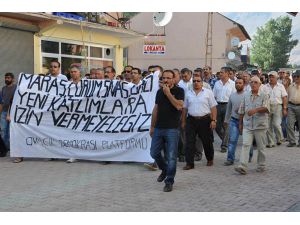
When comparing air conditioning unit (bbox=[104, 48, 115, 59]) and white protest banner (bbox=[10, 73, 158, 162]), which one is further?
air conditioning unit (bbox=[104, 48, 115, 59])

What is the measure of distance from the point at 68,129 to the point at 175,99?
125 inches

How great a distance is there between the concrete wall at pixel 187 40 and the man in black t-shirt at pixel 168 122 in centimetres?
2904

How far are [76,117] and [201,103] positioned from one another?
8.33 feet

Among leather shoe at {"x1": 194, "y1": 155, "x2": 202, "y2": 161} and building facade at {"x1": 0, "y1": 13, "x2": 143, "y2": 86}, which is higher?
building facade at {"x1": 0, "y1": 13, "x2": 143, "y2": 86}

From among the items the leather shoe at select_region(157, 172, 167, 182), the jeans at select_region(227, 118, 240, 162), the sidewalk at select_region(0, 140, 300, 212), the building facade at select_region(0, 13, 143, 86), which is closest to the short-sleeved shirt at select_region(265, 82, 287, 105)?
the sidewalk at select_region(0, 140, 300, 212)

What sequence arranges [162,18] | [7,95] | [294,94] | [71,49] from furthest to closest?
[162,18]
[71,49]
[294,94]
[7,95]

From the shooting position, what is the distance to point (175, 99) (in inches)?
Result: 257

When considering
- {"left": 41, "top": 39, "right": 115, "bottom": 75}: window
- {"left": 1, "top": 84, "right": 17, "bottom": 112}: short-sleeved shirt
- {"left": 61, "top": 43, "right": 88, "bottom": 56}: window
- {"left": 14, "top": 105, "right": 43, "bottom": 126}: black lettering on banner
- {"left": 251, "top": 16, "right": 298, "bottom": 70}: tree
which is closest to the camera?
{"left": 14, "top": 105, "right": 43, "bottom": 126}: black lettering on banner

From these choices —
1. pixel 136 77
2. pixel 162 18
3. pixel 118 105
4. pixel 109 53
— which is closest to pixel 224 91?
pixel 136 77

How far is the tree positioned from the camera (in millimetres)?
78438

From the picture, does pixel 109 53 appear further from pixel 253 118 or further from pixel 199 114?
pixel 253 118

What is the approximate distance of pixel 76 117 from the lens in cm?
895

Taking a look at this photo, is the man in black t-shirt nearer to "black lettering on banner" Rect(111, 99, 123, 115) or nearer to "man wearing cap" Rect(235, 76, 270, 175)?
"man wearing cap" Rect(235, 76, 270, 175)

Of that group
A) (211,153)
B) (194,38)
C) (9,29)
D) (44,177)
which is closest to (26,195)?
(44,177)
